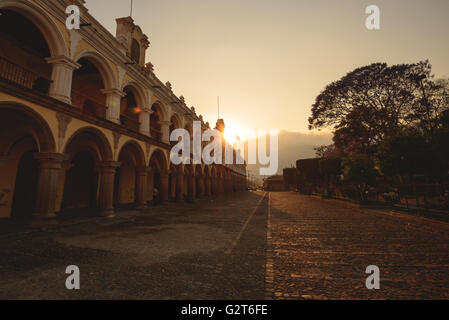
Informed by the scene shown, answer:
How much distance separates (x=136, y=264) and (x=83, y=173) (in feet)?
40.2

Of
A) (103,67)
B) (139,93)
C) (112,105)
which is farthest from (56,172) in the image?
(139,93)

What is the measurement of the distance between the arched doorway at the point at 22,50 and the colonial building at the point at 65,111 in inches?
1.6

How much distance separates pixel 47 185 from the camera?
8250mm

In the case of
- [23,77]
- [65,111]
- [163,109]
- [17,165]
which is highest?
[163,109]

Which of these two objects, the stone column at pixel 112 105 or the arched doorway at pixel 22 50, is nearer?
the arched doorway at pixel 22 50

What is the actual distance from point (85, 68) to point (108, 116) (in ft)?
12.2

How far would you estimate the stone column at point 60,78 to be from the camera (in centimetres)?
876

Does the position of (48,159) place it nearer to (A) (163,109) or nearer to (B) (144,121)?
(B) (144,121)

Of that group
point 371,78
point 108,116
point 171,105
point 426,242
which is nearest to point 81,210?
point 108,116

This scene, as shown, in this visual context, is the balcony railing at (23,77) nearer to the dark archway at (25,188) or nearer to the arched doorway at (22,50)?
the arched doorway at (22,50)

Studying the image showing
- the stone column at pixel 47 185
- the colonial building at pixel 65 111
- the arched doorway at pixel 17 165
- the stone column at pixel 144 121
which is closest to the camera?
the stone column at pixel 47 185

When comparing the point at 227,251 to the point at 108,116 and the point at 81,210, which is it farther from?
the point at 81,210

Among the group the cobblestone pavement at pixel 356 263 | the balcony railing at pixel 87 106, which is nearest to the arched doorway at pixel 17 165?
the balcony railing at pixel 87 106

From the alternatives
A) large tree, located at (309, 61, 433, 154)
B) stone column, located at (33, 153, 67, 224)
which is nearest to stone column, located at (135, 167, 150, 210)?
stone column, located at (33, 153, 67, 224)
